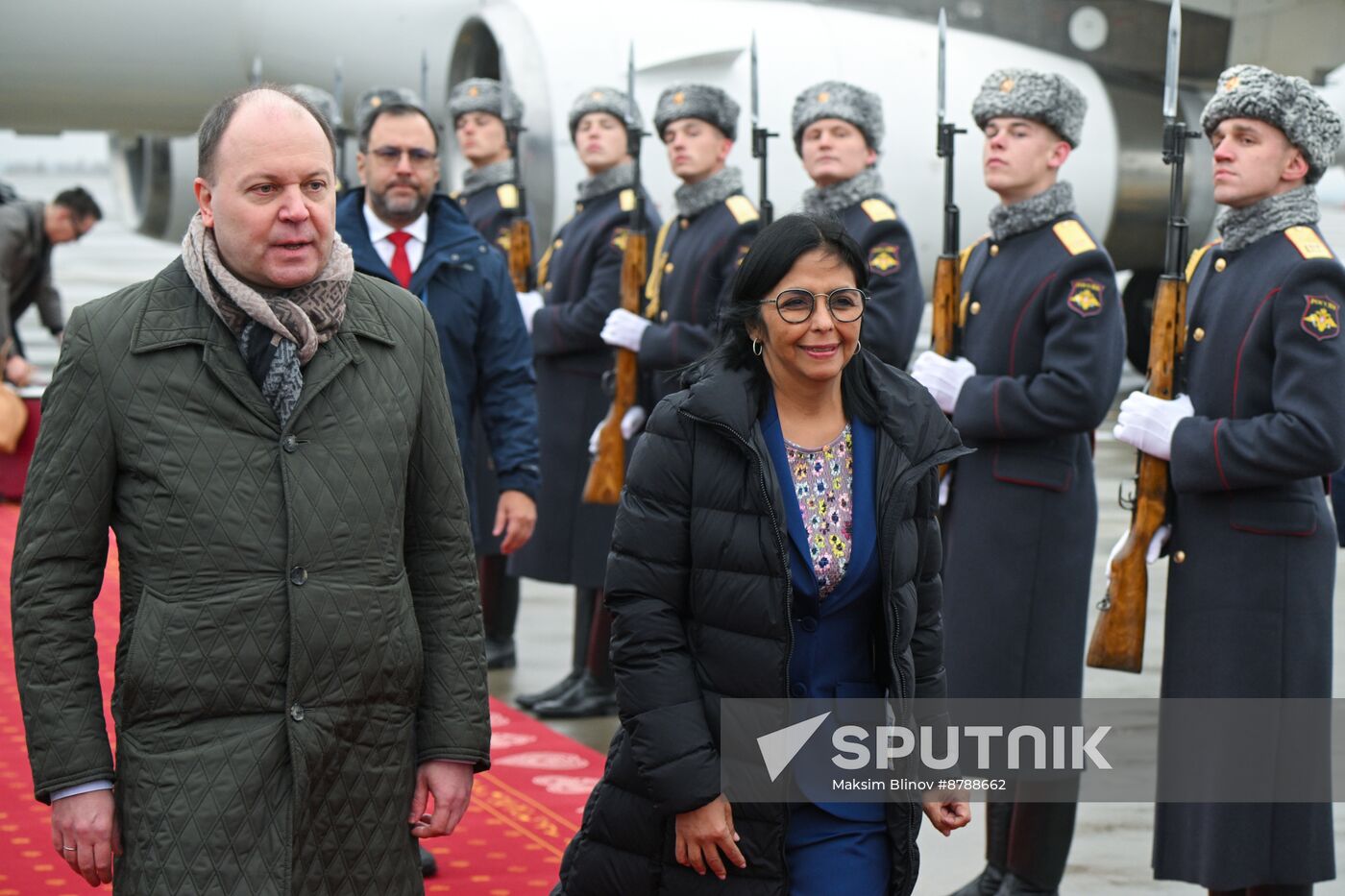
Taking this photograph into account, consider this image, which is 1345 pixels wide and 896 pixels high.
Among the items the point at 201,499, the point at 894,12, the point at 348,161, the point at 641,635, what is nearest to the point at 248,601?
the point at 201,499

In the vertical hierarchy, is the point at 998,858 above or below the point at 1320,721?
below

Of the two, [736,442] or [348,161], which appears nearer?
[736,442]

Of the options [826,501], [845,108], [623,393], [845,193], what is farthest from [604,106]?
[826,501]

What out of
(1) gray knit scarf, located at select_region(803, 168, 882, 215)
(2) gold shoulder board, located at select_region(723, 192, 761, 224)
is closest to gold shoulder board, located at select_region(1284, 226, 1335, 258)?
(1) gray knit scarf, located at select_region(803, 168, 882, 215)

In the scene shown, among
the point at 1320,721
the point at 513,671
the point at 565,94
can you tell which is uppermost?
the point at 565,94

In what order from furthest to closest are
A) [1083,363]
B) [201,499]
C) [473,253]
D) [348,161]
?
[348,161] < [473,253] < [1083,363] < [201,499]

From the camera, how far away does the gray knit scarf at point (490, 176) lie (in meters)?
6.44

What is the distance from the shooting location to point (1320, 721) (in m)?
3.36

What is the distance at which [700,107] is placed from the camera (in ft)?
17.5

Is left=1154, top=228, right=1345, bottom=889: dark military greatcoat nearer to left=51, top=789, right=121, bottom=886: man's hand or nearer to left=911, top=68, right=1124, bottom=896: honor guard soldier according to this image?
left=911, top=68, right=1124, bottom=896: honor guard soldier

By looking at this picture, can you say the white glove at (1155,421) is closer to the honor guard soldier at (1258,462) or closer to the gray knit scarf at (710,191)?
the honor guard soldier at (1258,462)

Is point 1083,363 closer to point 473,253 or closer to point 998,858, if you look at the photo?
point 998,858

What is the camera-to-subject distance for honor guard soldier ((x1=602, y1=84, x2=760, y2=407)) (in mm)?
5125

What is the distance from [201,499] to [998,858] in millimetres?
2257
